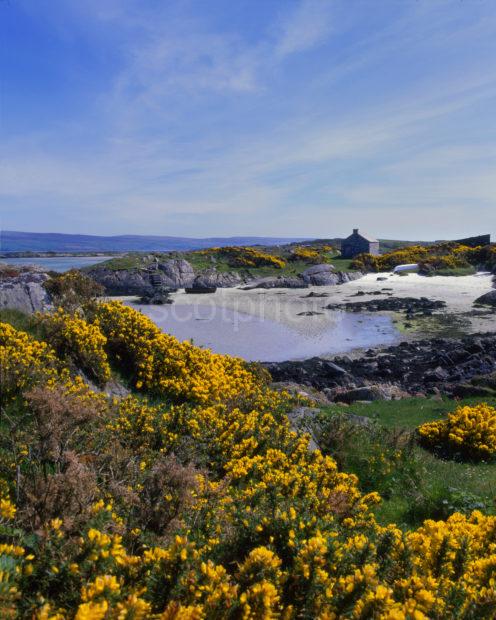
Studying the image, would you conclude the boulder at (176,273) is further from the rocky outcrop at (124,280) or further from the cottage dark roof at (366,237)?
the cottage dark roof at (366,237)

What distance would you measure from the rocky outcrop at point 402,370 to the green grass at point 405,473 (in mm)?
7025

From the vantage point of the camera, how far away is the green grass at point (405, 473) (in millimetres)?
8102

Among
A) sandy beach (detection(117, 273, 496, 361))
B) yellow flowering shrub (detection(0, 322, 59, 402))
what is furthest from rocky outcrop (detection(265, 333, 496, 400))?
yellow flowering shrub (detection(0, 322, 59, 402))

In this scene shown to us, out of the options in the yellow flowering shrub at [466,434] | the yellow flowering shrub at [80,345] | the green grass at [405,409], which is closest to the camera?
the yellow flowering shrub at [80,345]

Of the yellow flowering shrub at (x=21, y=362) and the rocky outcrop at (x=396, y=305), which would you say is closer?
the yellow flowering shrub at (x=21, y=362)

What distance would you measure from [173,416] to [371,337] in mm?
23276

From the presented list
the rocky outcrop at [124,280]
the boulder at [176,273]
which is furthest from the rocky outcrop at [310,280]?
the rocky outcrop at [124,280]

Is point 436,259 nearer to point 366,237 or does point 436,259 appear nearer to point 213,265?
point 366,237

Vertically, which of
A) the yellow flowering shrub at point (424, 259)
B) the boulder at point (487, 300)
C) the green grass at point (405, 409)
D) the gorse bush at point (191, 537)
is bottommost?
the green grass at point (405, 409)

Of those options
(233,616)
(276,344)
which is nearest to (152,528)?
(233,616)

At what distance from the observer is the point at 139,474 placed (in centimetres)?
623

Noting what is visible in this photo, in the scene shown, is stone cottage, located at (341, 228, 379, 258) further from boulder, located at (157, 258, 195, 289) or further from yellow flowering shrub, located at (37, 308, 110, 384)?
yellow flowering shrub, located at (37, 308, 110, 384)

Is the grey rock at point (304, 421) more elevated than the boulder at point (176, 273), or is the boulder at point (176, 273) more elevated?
the boulder at point (176, 273)

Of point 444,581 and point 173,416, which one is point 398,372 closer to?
point 173,416
